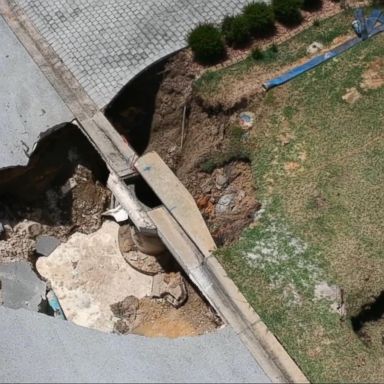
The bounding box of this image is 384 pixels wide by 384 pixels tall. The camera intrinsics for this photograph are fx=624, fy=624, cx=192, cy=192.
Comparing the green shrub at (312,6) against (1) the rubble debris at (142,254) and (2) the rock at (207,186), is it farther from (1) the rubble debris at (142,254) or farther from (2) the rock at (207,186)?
(1) the rubble debris at (142,254)

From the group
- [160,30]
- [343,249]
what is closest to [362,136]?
[343,249]

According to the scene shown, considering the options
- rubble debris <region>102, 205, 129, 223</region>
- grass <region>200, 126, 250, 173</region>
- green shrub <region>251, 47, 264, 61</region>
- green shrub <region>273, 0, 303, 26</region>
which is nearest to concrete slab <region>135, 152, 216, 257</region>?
grass <region>200, 126, 250, 173</region>

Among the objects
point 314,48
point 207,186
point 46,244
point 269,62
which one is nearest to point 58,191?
point 46,244

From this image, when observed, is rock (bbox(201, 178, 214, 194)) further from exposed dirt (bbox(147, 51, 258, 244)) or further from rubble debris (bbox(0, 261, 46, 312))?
rubble debris (bbox(0, 261, 46, 312))

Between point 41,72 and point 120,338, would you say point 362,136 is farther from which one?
point 41,72

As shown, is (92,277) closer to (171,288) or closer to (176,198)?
(171,288)

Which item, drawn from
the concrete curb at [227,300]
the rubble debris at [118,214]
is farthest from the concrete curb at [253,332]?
the rubble debris at [118,214]
